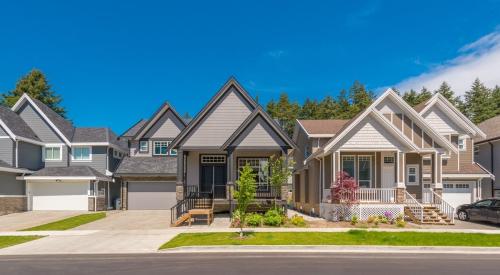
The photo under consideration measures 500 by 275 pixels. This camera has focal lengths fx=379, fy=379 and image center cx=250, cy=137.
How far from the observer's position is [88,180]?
31.3 meters

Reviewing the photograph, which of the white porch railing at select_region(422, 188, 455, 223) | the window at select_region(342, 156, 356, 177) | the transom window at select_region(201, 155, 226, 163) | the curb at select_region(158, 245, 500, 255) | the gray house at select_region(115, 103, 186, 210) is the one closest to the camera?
the curb at select_region(158, 245, 500, 255)

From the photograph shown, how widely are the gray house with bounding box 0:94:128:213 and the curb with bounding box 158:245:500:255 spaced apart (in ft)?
64.9

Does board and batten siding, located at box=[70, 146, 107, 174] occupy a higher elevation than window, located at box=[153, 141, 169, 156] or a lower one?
lower

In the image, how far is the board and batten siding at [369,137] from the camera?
878 inches

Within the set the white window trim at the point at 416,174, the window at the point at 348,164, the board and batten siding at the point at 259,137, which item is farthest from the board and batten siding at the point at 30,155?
the white window trim at the point at 416,174

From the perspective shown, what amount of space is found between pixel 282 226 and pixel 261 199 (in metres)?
3.45

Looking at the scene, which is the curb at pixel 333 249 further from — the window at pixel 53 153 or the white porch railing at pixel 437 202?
the window at pixel 53 153

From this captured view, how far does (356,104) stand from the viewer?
73.1m

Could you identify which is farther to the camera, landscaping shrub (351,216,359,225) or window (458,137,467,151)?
Answer: window (458,137,467,151)

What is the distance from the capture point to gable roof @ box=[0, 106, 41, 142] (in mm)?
30922

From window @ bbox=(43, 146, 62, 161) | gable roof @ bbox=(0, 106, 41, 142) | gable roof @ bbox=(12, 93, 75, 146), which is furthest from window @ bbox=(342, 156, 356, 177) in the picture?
gable roof @ bbox=(0, 106, 41, 142)

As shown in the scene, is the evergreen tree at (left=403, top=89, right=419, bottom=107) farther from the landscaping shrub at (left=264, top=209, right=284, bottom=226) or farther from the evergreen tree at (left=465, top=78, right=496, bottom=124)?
the landscaping shrub at (left=264, top=209, right=284, bottom=226)

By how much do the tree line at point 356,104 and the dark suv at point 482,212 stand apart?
44.0 m

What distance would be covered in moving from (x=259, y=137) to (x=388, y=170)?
861 cm
